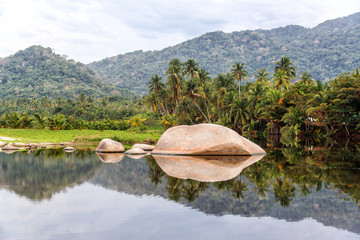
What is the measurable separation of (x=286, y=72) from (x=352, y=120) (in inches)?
1293

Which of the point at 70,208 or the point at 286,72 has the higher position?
the point at 286,72

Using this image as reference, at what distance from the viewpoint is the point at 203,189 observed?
1080 cm

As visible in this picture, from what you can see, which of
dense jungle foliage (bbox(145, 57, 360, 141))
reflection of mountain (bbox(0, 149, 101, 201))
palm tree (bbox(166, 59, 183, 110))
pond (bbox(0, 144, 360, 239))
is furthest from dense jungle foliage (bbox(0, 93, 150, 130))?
pond (bbox(0, 144, 360, 239))

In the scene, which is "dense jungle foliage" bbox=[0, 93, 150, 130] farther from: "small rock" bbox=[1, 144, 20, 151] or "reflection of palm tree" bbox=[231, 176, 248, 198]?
"reflection of palm tree" bbox=[231, 176, 248, 198]

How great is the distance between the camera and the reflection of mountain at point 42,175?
1140 centimetres

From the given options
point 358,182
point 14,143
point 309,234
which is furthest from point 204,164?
point 14,143

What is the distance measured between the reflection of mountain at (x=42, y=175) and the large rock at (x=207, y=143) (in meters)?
5.58

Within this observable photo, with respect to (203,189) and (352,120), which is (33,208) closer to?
(203,189)

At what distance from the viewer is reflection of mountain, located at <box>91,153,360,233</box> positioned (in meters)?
8.37

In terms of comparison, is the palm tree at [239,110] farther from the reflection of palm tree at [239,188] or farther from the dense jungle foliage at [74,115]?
the reflection of palm tree at [239,188]

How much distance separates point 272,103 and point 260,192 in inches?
1764

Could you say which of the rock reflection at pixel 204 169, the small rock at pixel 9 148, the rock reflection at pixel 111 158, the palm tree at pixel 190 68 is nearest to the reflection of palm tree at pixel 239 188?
the rock reflection at pixel 204 169

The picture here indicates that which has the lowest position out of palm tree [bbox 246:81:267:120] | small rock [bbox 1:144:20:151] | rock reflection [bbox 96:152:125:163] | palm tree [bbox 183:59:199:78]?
small rock [bbox 1:144:20:151]

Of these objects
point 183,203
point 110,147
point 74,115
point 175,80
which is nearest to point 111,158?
point 110,147
